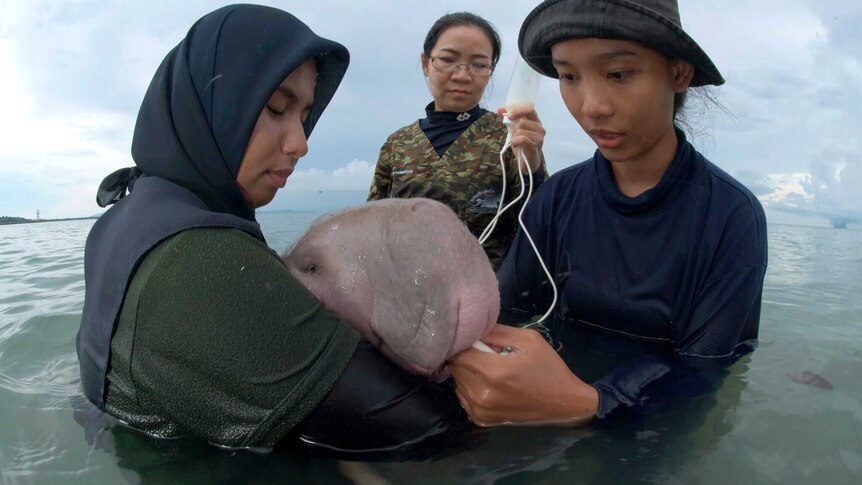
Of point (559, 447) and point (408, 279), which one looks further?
point (559, 447)

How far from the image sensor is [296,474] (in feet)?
6.40

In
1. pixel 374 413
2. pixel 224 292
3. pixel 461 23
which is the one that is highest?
pixel 461 23

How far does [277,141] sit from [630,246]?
5.88ft

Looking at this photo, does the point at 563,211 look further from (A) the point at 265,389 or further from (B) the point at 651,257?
(A) the point at 265,389

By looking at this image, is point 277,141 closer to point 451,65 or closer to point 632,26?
point 632,26

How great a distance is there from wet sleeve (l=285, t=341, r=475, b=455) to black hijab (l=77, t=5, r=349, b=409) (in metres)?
0.57

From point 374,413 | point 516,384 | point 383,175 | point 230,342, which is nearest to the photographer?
point 230,342

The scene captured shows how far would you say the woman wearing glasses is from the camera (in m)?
4.61

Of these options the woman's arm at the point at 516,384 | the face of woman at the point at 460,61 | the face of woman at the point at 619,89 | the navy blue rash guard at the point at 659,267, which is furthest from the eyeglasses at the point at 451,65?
the woman's arm at the point at 516,384

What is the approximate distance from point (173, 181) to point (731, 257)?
2336mm

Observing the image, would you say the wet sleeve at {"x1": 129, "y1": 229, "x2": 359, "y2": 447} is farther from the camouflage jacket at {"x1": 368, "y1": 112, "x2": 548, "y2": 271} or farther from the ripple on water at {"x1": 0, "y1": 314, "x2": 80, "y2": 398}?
the camouflage jacket at {"x1": 368, "y1": 112, "x2": 548, "y2": 271}

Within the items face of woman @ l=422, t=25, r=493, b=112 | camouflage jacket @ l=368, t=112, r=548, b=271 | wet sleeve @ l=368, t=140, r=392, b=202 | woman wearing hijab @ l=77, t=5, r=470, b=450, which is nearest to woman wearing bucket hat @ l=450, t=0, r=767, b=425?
woman wearing hijab @ l=77, t=5, r=470, b=450

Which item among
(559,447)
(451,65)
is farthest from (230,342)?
(451,65)

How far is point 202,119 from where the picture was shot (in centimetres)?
213
